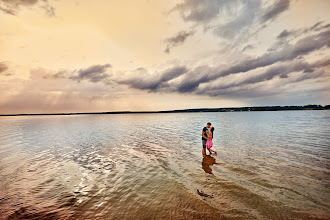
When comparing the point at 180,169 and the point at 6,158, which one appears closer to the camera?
the point at 180,169

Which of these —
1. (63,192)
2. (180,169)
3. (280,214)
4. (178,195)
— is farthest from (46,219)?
(280,214)

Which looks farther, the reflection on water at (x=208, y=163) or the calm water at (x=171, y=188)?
the reflection on water at (x=208, y=163)

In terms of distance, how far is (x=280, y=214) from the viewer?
21.2 ft

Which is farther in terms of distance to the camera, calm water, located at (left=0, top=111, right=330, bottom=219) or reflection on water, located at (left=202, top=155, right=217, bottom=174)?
reflection on water, located at (left=202, top=155, right=217, bottom=174)

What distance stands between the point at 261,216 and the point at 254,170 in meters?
5.91

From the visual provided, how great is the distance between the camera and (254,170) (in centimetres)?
1162

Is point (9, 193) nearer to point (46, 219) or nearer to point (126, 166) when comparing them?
point (46, 219)

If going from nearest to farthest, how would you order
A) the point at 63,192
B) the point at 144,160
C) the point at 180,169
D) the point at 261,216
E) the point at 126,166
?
the point at 261,216
the point at 63,192
the point at 180,169
the point at 126,166
the point at 144,160

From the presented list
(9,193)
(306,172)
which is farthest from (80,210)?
(306,172)

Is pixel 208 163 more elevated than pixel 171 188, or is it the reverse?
pixel 171 188

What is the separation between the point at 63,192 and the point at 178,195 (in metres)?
6.52

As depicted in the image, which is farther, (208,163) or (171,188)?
(208,163)

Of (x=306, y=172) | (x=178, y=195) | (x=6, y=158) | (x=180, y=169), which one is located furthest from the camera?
(x=6, y=158)

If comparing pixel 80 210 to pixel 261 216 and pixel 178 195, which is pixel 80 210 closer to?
pixel 178 195
